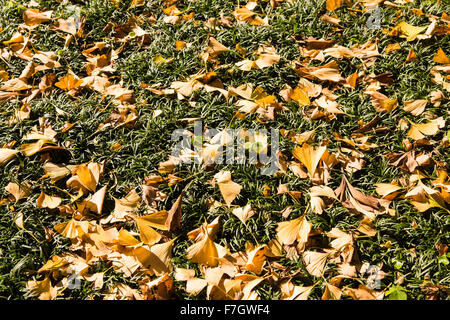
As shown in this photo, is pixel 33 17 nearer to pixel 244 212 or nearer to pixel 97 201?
pixel 97 201

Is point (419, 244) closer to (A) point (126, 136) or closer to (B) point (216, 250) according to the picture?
(B) point (216, 250)

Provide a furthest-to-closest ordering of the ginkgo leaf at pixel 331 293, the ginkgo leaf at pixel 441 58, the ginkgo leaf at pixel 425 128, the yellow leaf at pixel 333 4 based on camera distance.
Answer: the yellow leaf at pixel 333 4, the ginkgo leaf at pixel 441 58, the ginkgo leaf at pixel 425 128, the ginkgo leaf at pixel 331 293

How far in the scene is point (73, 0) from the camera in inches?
123

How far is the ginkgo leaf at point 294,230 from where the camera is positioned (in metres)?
1.99

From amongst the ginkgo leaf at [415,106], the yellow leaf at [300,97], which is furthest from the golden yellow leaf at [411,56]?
the yellow leaf at [300,97]

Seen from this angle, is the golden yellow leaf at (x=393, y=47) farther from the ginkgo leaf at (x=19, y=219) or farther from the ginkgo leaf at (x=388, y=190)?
the ginkgo leaf at (x=19, y=219)

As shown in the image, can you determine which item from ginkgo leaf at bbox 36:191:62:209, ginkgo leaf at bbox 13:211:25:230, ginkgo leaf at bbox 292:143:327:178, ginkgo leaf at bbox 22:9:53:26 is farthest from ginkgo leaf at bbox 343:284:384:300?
ginkgo leaf at bbox 22:9:53:26

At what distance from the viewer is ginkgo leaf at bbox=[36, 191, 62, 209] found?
2.13m

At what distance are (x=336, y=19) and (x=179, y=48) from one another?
45.2 inches

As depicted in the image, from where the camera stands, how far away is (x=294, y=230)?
79.1 inches

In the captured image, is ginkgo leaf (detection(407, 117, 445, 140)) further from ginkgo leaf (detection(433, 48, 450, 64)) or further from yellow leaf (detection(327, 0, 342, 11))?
yellow leaf (detection(327, 0, 342, 11))

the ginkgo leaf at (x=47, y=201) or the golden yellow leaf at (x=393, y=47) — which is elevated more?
the golden yellow leaf at (x=393, y=47)

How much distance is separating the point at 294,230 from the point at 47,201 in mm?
1317

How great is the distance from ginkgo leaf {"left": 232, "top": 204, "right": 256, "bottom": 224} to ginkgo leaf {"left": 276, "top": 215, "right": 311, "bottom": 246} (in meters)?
0.16
